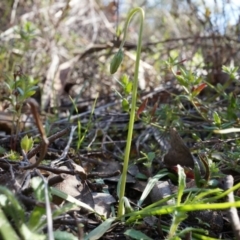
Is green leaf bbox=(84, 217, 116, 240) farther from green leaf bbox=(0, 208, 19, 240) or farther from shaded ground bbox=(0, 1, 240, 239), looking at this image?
green leaf bbox=(0, 208, 19, 240)

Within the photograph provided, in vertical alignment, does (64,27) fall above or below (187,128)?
above

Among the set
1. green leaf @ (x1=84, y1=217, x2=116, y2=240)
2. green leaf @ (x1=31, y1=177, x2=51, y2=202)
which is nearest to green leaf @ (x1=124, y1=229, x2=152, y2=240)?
green leaf @ (x1=84, y1=217, x2=116, y2=240)

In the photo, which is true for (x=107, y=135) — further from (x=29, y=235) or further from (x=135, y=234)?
(x=29, y=235)

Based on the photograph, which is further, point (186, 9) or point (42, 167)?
point (186, 9)

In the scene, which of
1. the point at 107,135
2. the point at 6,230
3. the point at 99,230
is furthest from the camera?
the point at 107,135

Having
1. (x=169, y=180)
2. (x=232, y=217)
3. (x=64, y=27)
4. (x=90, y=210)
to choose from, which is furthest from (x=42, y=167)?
(x=64, y=27)

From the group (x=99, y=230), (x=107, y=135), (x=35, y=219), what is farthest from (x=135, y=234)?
(x=107, y=135)

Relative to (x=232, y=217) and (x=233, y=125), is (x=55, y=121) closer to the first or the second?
(x=233, y=125)

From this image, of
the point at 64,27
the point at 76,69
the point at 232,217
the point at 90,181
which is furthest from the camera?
the point at 64,27

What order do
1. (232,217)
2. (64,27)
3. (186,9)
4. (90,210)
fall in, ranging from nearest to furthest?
(232,217) < (90,210) < (186,9) < (64,27)
